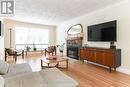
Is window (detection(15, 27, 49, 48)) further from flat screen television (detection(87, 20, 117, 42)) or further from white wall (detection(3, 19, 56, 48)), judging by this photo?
flat screen television (detection(87, 20, 117, 42))

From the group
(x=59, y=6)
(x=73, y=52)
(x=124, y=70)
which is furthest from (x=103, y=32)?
(x=73, y=52)

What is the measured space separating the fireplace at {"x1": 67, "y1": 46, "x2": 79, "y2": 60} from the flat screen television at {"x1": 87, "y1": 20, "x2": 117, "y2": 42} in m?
1.27

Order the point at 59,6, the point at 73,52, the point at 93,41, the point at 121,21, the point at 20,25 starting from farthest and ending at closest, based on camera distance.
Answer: the point at 20,25 → the point at 73,52 → the point at 93,41 → the point at 59,6 → the point at 121,21

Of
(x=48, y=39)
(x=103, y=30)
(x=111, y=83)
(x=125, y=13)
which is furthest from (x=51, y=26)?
(x=111, y=83)

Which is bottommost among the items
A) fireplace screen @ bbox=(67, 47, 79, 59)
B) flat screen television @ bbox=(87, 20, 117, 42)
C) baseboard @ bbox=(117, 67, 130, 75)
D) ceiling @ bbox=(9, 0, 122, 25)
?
baseboard @ bbox=(117, 67, 130, 75)

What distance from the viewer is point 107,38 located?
4.10 metres

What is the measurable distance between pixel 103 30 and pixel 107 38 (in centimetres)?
39

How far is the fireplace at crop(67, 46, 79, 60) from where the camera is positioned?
607cm

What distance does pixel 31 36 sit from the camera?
27.6 feet

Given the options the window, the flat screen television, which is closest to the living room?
the flat screen television

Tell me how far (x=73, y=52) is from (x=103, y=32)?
2.55 m

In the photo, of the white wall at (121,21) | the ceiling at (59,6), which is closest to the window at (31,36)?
the ceiling at (59,6)

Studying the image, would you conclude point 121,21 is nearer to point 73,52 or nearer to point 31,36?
point 73,52

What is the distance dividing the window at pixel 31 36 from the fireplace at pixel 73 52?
9.43 ft
